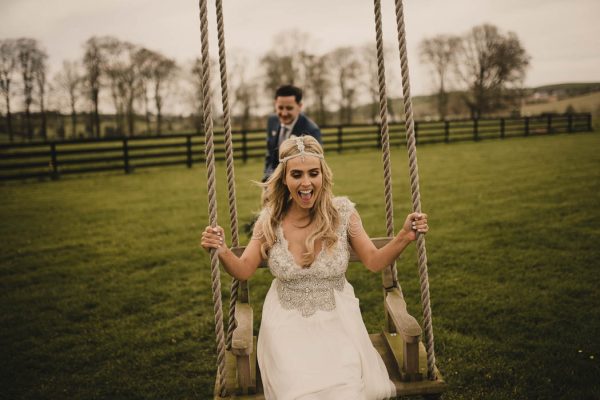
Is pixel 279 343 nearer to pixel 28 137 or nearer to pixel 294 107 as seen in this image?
pixel 294 107

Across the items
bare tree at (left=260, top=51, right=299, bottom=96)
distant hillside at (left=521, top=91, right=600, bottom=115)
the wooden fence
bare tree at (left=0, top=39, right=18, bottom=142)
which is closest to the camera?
the wooden fence

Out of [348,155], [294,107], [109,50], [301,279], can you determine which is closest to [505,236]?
[294,107]

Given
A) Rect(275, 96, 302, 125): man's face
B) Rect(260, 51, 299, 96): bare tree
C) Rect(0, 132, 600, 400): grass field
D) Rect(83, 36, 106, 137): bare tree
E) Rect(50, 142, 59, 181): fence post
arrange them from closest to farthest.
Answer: Rect(0, 132, 600, 400): grass field → Rect(275, 96, 302, 125): man's face → Rect(50, 142, 59, 181): fence post → Rect(83, 36, 106, 137): bare tree → Rect(260, 51, 299, 96): bare tree

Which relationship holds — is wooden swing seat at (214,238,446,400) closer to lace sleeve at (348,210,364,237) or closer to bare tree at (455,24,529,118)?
lace sleeve at (348,210,364,237)

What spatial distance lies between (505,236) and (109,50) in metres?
32.2

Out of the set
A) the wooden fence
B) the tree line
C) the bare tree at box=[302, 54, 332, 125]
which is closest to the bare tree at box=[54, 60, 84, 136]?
the tree line

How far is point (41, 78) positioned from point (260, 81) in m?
16.7

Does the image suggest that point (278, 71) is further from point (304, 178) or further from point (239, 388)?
point (239, 388)

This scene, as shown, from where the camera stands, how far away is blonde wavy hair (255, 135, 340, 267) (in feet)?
7.64

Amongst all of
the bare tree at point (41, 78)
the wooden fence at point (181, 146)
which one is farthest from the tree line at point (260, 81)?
the wooden fence at point (181, 146)

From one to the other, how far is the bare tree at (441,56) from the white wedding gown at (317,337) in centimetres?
3958

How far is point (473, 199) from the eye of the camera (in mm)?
8086

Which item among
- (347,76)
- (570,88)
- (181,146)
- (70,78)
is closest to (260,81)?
(347,76)

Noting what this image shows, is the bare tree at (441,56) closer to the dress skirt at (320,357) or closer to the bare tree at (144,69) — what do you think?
the bare tree at (144,69)
